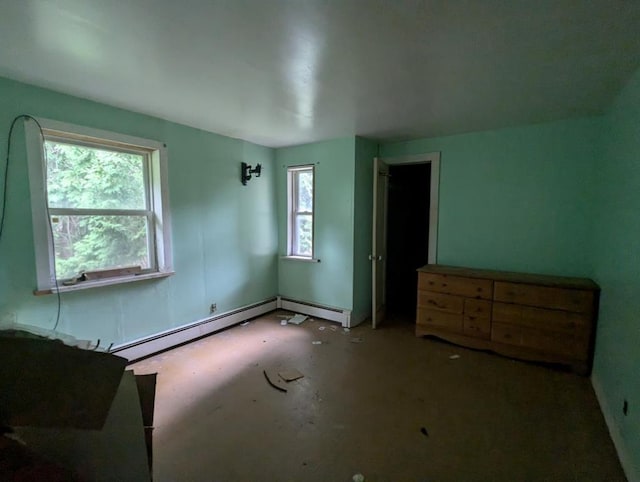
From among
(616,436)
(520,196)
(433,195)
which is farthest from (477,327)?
(433,195)

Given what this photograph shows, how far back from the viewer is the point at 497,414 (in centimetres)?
206

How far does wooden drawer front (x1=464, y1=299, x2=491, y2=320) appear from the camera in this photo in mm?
2922

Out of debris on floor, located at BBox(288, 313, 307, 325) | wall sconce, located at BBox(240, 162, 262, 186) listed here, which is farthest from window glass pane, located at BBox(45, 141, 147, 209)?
debris on floor, located at BBox(288, 313, 307, 325)

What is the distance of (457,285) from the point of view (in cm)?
307

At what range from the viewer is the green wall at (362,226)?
11.8 ft

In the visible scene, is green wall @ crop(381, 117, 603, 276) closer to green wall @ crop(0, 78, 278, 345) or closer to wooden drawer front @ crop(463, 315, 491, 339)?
wooden drawer front @ crop(463, 315, 491, 339)

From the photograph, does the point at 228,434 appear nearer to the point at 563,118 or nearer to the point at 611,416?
the point at 611,416

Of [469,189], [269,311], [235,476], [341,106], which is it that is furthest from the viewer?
[269,311]

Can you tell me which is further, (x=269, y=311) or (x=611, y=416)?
(x=269, y=311)

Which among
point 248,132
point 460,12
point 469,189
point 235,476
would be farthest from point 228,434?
point 469,189

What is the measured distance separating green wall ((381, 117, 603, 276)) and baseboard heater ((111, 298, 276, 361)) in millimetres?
2592

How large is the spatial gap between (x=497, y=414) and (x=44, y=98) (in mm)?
4080

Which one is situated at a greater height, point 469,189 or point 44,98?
point 44,98

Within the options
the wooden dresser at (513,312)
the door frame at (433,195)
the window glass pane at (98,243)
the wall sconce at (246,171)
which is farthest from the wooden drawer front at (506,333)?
the window glass pane at (98,243)
